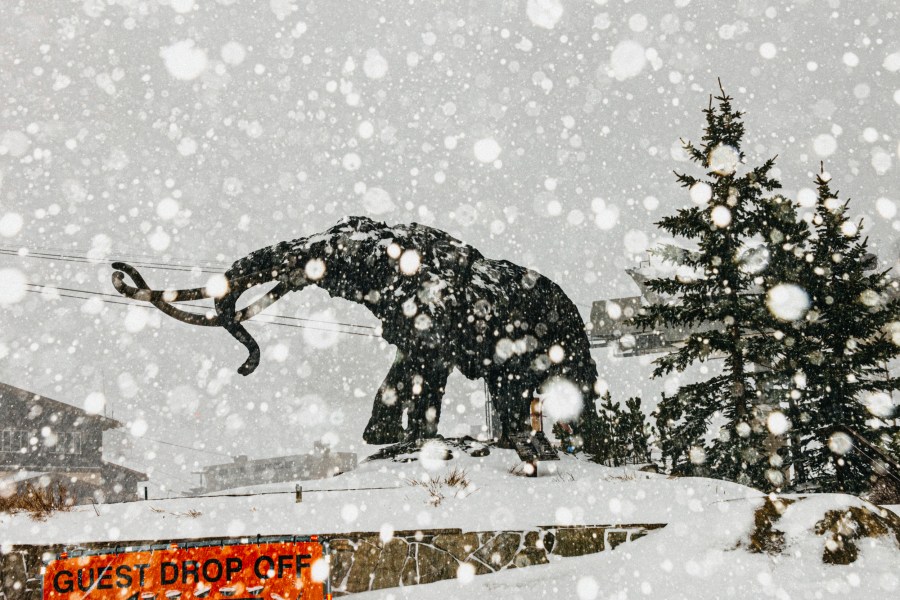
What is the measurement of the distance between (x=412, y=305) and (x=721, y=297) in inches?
268

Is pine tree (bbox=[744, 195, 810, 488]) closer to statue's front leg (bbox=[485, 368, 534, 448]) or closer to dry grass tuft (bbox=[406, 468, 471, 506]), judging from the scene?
statue's front leg (bbox=[485, 368, 534, 448])

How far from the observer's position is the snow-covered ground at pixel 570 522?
638 centimetres

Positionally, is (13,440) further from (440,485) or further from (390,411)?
(440,485)

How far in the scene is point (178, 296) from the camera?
1315 centimetres

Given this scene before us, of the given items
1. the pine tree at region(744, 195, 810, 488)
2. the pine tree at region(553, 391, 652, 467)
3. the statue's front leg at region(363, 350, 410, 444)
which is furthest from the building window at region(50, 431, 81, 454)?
the pine tree at region(744, 195, 810, 488)

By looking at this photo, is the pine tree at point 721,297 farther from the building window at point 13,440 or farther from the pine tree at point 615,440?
the building window at point 13,440

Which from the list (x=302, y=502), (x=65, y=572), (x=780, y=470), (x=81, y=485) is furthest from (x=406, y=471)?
(x=81, y=485)

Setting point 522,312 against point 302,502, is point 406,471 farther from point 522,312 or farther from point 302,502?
point 522,312

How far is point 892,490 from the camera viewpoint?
36.2ft

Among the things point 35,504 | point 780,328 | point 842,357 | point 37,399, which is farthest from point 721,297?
point 37,399

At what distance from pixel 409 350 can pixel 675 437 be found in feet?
21.9

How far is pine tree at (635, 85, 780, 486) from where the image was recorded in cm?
1341

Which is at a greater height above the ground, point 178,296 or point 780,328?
point 178,296

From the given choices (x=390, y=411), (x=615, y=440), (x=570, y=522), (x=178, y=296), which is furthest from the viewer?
(x=615, y=440)
